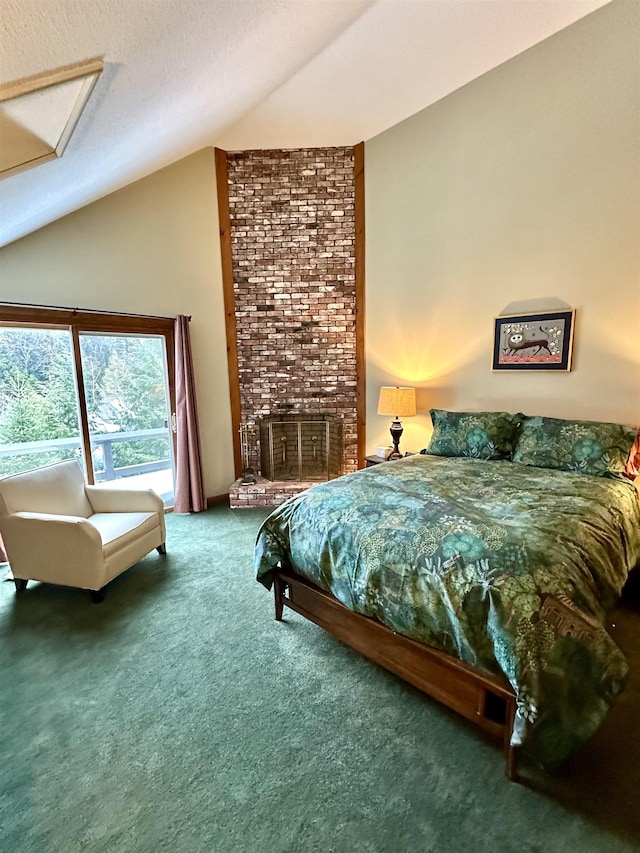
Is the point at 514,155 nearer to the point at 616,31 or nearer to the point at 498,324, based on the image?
the point at 616,31

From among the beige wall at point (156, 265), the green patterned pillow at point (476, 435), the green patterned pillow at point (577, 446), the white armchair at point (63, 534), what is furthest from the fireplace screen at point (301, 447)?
the green patterned pillow at point (577, 446)

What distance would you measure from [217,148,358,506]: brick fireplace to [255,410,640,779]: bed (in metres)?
2.02

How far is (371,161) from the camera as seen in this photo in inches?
165

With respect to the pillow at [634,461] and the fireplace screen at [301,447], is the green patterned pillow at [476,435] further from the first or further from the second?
the fireplace screen at [301,447]

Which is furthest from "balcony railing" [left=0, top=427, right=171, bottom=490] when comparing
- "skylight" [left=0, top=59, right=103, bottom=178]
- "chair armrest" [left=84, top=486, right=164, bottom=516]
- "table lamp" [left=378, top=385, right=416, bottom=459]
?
"skylight" [left=0, top=59, right=103, bottom=178]

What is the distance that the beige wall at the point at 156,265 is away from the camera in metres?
3.37

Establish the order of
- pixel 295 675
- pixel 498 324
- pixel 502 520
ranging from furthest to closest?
pixel 498 324, pixel 295 675, pixel 502 520

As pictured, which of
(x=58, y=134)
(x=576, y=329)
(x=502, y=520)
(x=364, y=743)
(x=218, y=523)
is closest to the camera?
(x=364, y=743)

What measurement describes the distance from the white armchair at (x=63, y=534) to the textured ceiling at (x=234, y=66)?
175 cm

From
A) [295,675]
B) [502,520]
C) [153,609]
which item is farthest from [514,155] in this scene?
[153,609]

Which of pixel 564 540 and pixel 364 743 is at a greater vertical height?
pixel 564 540

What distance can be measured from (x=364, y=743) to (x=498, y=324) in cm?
318

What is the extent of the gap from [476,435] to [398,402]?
2.75 ft

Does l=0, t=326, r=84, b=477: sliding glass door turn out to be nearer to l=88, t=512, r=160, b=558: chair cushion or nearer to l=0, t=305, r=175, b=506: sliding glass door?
l=0, t=305, r=175, b=506: sliding glass door
